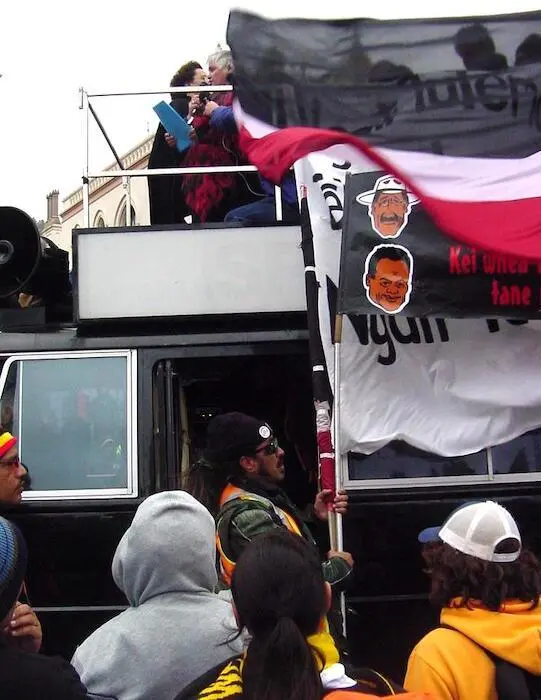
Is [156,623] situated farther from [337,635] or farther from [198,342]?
[198,342]

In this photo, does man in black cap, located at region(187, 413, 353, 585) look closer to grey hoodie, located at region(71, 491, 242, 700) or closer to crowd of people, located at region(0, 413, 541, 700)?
crowd of people, located at region(0, 413, 541, 700)

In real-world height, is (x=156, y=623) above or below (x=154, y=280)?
below

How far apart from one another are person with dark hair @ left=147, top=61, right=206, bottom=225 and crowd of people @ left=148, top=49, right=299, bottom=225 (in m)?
0.12

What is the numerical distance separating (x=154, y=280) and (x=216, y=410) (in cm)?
175

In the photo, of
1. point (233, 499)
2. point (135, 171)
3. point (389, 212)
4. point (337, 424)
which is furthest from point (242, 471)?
point (135, 171)

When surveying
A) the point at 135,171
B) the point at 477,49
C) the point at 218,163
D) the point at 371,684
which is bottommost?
the point at 371,684

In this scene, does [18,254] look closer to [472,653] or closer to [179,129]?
[179,129]

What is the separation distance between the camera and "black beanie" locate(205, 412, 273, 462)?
396 cm

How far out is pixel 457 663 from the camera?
2.32 metres

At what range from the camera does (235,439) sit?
3.97 metres

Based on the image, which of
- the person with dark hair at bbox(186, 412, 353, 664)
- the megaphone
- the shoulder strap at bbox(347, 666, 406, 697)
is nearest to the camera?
the shoulder strap at bbox(347, 666, 406, 697)

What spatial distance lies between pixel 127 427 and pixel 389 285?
1629 millimetres

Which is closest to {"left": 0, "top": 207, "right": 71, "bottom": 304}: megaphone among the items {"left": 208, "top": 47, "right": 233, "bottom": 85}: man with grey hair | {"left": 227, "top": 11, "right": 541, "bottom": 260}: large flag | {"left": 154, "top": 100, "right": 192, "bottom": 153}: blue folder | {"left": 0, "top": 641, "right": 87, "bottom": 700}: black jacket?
{"left": 154, "top": 100, "right": 192, "bottom": 153}: blue folder

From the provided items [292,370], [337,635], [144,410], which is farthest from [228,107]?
[337,635]
